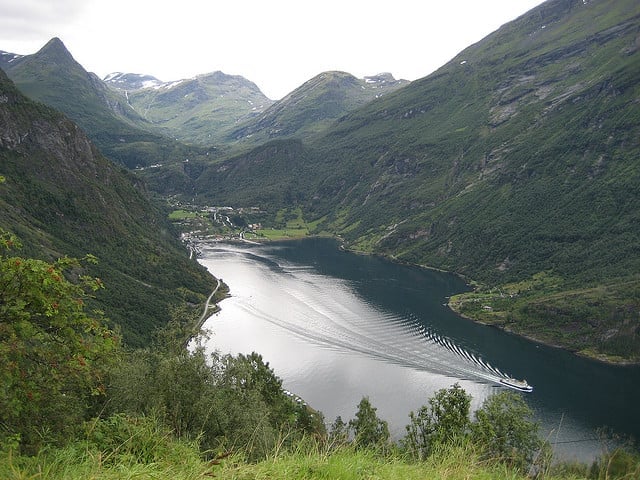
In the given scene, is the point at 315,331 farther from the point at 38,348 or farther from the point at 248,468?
the point at 248,468

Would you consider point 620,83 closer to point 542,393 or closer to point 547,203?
point 547,203

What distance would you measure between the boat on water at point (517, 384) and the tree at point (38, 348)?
7877 centimetres

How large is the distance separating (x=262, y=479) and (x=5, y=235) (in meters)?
8.02

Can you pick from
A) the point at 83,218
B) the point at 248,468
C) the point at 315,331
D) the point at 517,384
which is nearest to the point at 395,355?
the point at 315,331

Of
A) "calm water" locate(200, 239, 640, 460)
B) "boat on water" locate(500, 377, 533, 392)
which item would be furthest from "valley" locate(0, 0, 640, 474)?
"boat on water" locate(500, 377, 533, 392)

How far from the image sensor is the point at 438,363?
271 ft

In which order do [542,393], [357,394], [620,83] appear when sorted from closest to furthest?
1. [357,394]
2. [542,393]
3. [620,83]

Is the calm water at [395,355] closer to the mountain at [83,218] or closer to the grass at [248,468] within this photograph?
the mountain at [83,218]

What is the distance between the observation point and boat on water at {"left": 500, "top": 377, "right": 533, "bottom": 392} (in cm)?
7500

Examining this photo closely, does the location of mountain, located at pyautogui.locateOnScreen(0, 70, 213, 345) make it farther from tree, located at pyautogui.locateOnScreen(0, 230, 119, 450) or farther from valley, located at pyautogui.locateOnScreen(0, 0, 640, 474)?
tree, located at pyautogui.locateOnScreen(0, 230, 119, 450)

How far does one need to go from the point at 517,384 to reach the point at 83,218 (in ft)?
363

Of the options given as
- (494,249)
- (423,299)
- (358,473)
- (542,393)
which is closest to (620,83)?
(494,249)

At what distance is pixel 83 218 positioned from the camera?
11925cm

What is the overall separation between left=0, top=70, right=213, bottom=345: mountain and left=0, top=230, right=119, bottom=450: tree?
269ft
